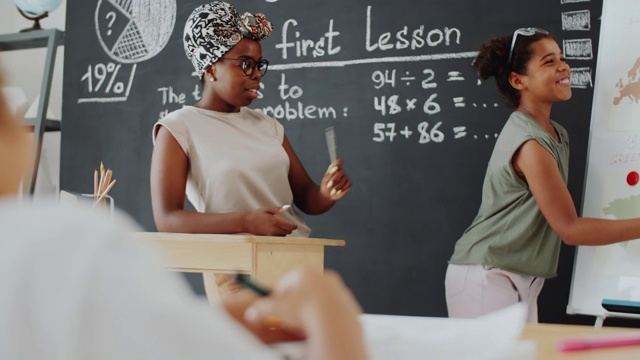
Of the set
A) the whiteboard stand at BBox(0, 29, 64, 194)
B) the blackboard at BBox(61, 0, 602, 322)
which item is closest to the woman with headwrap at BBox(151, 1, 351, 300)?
the blackboard at BBox(61, 0, 602, 322)

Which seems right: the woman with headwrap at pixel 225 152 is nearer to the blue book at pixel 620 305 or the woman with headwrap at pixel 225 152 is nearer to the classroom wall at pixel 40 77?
the blue book at pixel 620 305

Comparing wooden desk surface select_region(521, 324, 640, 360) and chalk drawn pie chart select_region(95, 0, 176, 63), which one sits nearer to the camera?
wooden desk surface select_region(521, 324, 640, 360)

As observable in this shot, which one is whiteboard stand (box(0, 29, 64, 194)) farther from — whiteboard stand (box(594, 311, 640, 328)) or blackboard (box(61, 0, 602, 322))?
whiteboard stand (box(594, 311, 640, 328))

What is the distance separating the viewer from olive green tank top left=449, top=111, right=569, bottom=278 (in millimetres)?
2471

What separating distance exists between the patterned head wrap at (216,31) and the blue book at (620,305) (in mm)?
1353

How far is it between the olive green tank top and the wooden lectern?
643 mm

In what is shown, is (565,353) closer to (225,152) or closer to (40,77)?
(225,152)

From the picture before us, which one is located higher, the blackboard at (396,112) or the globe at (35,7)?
the globe at (35,7)

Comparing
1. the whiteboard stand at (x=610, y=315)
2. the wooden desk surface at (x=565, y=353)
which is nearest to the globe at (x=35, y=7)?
the whiteboard stand at (x=610, y=315)

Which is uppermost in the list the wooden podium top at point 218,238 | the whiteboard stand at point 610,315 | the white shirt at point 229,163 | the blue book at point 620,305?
the white shirt at point 229,163

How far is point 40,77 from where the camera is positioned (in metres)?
4.24

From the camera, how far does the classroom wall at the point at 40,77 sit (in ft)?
13.6

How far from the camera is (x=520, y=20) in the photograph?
3.01m

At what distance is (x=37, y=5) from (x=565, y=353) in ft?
12.1
